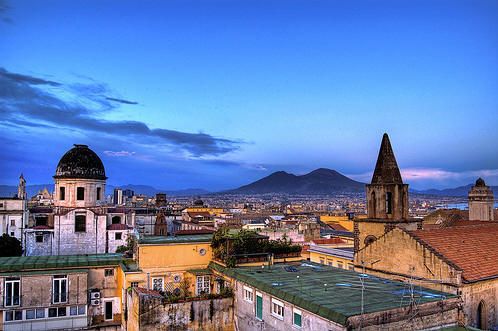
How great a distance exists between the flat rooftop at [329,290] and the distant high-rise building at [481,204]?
1623 inches

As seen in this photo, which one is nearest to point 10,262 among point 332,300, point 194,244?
point 194,244

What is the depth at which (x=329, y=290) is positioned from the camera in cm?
1788

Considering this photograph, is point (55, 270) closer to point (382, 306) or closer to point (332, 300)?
point (332, 300)

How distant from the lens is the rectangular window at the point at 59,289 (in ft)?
81.2

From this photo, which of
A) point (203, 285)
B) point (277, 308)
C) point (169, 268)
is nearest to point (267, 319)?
point (277, 308)

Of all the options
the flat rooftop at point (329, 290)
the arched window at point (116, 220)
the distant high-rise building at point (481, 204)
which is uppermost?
the distant high-rise building at point (481, 204)

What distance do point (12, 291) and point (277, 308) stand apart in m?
15.3

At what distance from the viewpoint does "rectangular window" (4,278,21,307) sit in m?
23.7

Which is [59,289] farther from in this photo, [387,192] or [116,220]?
[116,220]

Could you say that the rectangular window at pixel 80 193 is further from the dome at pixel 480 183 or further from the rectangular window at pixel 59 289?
the dome at pixel 480 183

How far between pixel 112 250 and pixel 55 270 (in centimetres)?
3302

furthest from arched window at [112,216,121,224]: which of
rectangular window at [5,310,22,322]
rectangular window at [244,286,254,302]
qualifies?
rectangular window at [244,286,254,302]

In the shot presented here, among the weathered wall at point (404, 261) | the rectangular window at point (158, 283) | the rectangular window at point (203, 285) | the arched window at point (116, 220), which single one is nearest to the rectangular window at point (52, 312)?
the rectangular window at point (158, 283)

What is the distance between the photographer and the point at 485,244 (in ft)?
82.9
